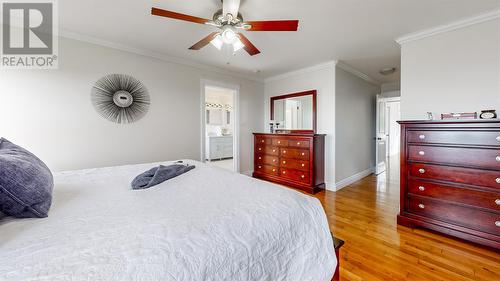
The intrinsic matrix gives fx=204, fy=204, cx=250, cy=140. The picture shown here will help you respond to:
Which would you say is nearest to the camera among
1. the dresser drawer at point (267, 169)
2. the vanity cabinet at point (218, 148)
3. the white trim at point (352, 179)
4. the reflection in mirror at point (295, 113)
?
the white trim at point (352, 179)

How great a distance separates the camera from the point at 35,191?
3.06ft

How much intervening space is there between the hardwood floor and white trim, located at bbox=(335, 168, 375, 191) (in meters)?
0.98

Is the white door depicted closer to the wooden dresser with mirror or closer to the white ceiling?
the white ceiling

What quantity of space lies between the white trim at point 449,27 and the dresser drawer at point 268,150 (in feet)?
8.17

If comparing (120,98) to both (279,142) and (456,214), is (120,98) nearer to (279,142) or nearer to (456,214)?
(279,142)

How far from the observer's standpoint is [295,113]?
423cm

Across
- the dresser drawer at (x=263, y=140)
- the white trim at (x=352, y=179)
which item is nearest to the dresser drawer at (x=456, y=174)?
the white trim at (x=352, y=179)

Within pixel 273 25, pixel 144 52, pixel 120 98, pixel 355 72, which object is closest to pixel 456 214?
pixel 273 25

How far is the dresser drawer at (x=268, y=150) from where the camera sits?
4070 mm

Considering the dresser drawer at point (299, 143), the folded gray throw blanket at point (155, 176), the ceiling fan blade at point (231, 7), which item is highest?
the ceiling fan blade at point (231, 7)

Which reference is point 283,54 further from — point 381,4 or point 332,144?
point 332,144

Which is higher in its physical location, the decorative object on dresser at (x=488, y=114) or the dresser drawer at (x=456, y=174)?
the decorative object on dresser at (x=488, y=114)

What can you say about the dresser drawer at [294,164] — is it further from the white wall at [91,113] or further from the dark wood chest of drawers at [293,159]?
the white wall at [91,113]

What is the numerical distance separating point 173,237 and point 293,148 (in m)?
3.21
